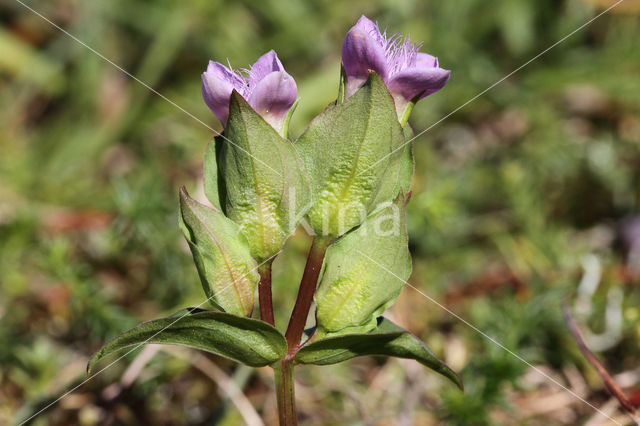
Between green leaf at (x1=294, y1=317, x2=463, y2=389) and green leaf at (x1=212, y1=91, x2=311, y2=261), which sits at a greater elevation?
green leaf at (x1=212, y1=91, x2=311, y2=261)

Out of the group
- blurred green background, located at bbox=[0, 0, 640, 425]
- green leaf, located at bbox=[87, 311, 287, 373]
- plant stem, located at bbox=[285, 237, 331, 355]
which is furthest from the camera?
blurred green background, located at bbox=[0, 0, 640, 425]

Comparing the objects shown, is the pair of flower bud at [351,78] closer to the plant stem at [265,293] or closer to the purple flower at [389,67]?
the purple flower at [389,67]

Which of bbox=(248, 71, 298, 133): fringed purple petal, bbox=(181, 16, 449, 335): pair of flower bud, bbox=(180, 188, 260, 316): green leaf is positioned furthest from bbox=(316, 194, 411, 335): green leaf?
bbox=(248, 71, 298, 133): fringed purple petal

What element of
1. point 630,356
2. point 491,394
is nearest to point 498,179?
point 630,356

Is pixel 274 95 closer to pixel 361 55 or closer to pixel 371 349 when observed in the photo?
pixel 361 55

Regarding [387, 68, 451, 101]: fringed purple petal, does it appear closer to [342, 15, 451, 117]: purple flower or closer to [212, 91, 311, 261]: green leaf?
[342, 15, 451, 117]: purple flower
